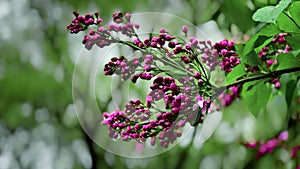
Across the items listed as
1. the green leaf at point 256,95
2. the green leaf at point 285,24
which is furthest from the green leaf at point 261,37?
the green leaf at point 256,95

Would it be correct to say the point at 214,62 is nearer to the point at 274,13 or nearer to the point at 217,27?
the point at 274,13

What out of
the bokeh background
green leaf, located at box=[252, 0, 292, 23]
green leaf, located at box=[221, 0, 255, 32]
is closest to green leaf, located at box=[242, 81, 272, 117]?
green leaf, located at box=[252, 0, 292, 23]

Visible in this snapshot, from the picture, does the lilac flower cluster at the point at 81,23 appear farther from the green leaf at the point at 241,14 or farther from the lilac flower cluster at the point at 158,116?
the green leaf at the point at 241,14

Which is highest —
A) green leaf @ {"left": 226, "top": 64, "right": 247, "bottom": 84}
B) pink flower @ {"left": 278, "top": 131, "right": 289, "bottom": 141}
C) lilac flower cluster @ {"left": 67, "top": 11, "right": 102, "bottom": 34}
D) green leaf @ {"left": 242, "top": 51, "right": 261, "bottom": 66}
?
lilac flower cluster @ {"left": 67, "top": 11, "right": 102, "bottom": 34}

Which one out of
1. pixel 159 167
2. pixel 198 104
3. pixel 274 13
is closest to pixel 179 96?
pixel 198 104

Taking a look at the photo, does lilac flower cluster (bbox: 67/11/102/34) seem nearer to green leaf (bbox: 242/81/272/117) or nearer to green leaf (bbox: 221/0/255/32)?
green leaf (bbox: 242/81/272/117)

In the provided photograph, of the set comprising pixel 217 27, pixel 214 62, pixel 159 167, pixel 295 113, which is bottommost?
pixel 159 167
